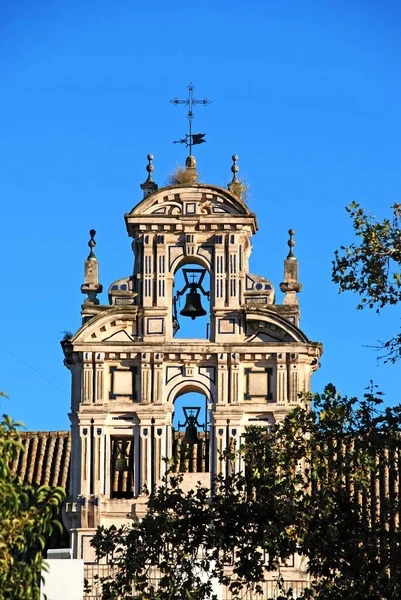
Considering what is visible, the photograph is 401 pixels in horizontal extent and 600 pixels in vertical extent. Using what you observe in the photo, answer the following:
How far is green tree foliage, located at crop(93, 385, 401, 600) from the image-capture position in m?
37.9

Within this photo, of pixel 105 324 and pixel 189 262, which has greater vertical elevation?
pixel 189 262

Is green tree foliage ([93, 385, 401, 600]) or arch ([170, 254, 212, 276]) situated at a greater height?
arch ([170, 254, 212, 276])

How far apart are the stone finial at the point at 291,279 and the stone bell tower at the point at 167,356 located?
0.13ft

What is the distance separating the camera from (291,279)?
53.8 m

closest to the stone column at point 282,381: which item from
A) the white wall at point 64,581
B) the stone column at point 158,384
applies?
the stone column at point 158,384

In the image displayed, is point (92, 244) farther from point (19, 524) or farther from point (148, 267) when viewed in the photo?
point (19, 524)

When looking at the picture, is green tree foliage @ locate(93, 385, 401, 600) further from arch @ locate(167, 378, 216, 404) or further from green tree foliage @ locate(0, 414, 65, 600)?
arch @ locate(167, 378, 216, 404)

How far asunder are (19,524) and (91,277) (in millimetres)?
24961

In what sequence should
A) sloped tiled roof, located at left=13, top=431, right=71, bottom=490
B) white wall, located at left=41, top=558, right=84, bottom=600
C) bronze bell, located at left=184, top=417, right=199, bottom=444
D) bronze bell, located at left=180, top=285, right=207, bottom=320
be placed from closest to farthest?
white wall, located at left=41, top=558, right=84, bottom=600 < bronze bell, located at left=184, top=417, right=199, bottom=444 < bronze bell, located at left=180, top=285, right=207, bottom=320 < sloped tiled roof, located at left=13, top=431, right=71, bottom=490

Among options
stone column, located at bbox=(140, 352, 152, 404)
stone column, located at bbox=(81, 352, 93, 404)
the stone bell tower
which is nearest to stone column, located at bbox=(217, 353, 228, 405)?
the stone bell tower

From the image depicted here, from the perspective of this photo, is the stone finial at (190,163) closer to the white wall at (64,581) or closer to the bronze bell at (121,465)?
the bronze bell at (121,465)

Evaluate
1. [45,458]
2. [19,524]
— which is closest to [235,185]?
[45,458]

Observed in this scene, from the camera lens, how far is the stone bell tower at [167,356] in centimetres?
5247

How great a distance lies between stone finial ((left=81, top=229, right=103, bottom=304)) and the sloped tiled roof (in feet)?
28.4
